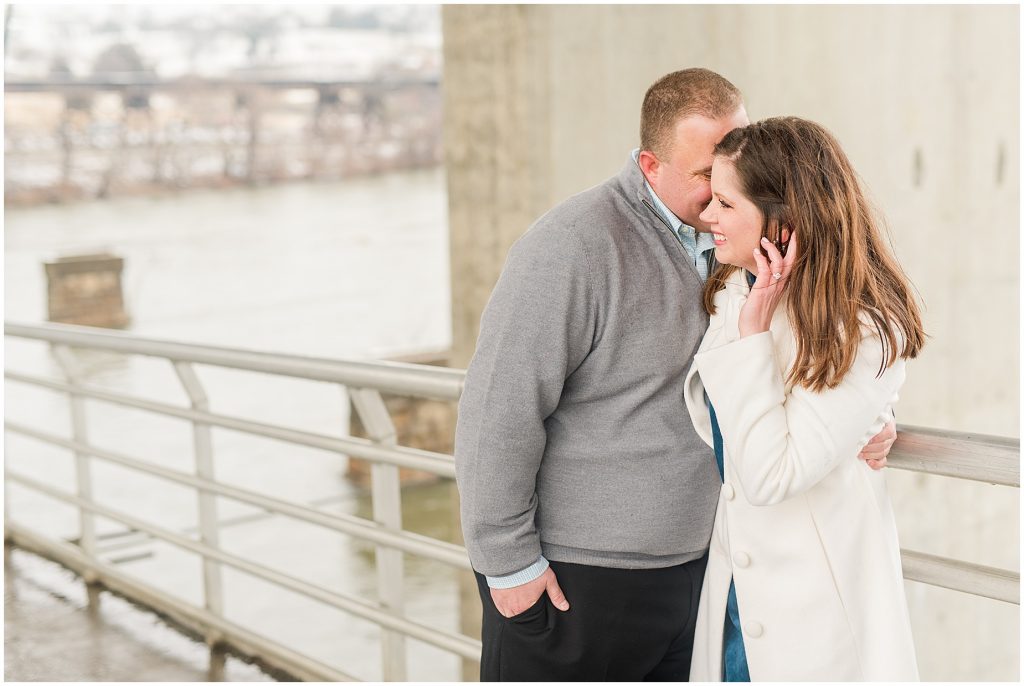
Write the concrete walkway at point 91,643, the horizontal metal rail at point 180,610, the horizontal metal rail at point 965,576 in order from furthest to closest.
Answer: the concrete walkway at point 91,643 → the horizontal metal rail at point 180,610 → the horizontal metal rail at point 965,576

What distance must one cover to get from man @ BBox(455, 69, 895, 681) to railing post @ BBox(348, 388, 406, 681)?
0.81 meters

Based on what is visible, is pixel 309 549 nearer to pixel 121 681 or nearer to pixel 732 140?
pixel 121 681

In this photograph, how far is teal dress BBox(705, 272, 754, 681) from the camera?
71.3 inches

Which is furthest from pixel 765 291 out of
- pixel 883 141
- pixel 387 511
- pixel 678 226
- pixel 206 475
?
pixel 883 141

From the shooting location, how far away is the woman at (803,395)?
5.26 feet

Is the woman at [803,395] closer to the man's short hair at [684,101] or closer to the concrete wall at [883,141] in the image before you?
the man's short hair at [684,101]

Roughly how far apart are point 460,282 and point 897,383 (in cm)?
422

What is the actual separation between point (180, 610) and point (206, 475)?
1.52ft

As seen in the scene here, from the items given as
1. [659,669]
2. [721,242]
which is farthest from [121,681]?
[721,242]

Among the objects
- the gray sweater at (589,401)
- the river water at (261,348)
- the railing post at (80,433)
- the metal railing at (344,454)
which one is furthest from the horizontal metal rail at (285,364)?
the river water at (261,348)

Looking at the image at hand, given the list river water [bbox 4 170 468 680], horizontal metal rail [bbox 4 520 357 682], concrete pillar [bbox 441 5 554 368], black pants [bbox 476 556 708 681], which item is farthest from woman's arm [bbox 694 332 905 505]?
concrete pillar [bbox 441 5 554 368]

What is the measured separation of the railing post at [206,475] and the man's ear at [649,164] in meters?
1.79

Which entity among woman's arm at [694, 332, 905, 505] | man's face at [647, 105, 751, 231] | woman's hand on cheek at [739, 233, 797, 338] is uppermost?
man's face at [647, 105, 751, 231]

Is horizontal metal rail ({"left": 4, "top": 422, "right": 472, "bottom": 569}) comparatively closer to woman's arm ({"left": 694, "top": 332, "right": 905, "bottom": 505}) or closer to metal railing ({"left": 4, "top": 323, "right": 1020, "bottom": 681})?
metal railing ({"left": 4, "top": 323, "right": 1020, "bottom": 681})
